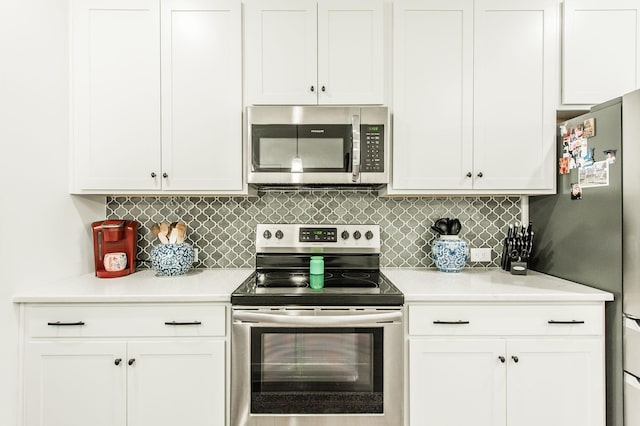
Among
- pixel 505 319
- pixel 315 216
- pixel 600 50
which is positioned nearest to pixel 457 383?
pixel 505 319

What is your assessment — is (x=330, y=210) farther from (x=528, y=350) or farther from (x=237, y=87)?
(x=528, y=350)

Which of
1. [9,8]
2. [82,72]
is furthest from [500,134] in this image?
[9,8]

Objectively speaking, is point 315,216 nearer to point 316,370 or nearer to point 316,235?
point 316,235

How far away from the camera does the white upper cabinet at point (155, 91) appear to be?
6.45ft

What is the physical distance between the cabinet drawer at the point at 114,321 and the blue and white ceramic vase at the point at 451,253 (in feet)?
4.45

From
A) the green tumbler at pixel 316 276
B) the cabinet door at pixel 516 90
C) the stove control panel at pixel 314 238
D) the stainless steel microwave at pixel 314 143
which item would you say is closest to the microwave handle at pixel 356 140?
the stainless steel microwave at pixel 314 143

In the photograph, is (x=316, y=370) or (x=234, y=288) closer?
(x=316, y=370)

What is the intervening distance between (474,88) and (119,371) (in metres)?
2.30

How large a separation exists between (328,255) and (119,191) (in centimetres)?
124

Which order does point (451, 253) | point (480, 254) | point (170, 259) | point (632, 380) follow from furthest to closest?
point (480, 254)
point (451, 253)
point (170, 259)
point (632, 380)

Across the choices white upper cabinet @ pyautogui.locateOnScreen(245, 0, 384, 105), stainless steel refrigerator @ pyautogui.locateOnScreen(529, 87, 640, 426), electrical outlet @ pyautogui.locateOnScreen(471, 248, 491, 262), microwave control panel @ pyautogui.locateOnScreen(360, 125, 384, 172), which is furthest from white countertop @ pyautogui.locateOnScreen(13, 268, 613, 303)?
white upper cabinet @ pyautogui.locateOnScreen(245, 0, 384, 105)

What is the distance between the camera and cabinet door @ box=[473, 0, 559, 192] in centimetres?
198

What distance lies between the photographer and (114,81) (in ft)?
6.48

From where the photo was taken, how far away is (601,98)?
Result: 6.41 feet
